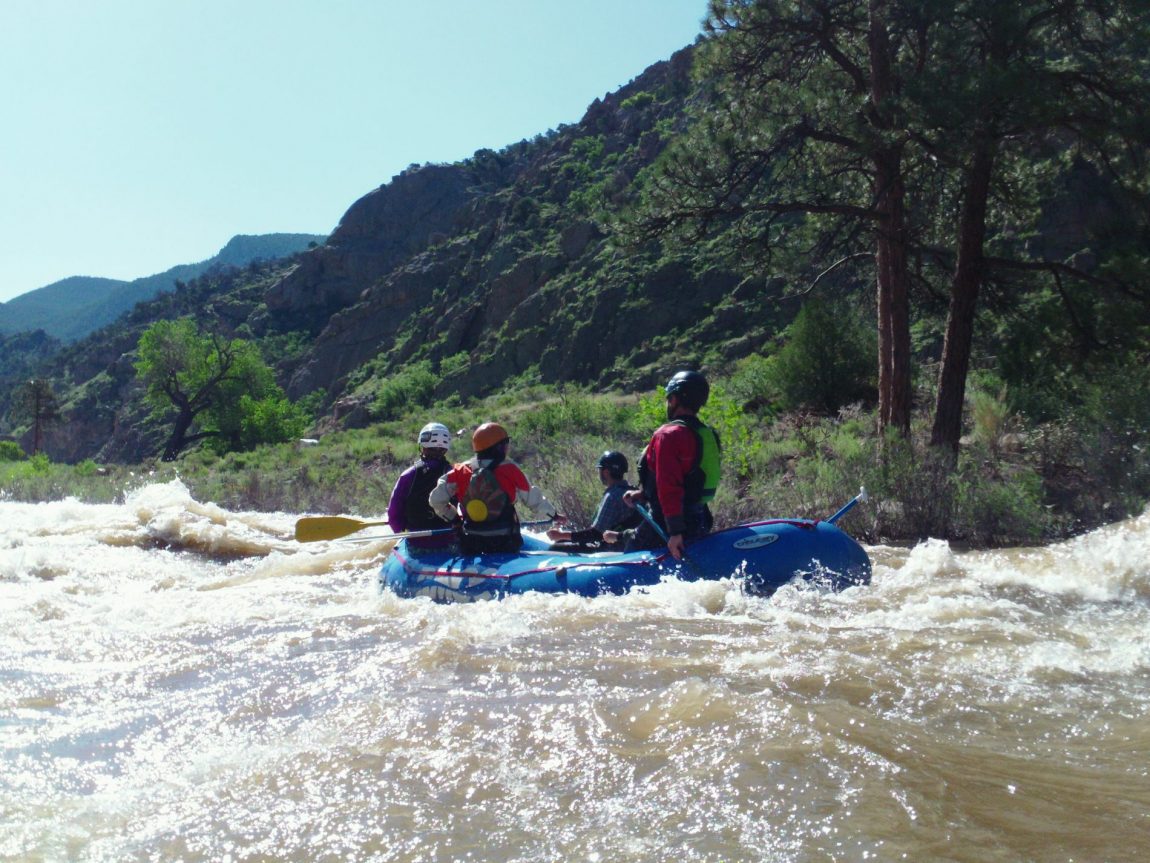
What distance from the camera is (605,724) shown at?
4.37 metres

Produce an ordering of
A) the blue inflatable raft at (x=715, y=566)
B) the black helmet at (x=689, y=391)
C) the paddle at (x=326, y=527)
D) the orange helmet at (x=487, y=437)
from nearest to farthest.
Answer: the blue inflatable raft at (x=715, y=566)
the black helmet at (x=689, y=391)
the orange helmet at (x=487, y=437)
the paddle at (x=326, y=527)

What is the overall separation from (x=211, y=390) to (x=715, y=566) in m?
42.0

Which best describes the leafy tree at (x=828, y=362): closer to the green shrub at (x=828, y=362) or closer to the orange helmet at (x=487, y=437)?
the green shrub at (x=828, y=362)

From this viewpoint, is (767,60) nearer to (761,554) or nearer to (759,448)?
(759,448)

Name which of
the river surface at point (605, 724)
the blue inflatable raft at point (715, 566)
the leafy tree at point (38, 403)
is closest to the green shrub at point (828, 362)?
the river surface at point (605, 724)

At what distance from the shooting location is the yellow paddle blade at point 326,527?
8.95 metres

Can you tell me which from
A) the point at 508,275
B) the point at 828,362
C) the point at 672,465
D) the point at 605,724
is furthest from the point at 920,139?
the point at 508,275

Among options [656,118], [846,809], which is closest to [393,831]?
[846,809]

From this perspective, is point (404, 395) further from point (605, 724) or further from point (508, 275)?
point (605, 724)

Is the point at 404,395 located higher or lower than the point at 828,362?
higher

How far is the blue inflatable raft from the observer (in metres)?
6.52

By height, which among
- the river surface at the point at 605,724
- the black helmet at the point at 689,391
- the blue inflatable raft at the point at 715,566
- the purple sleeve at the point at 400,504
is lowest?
the river surface at the point at 605,724

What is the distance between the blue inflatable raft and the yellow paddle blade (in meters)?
2.07

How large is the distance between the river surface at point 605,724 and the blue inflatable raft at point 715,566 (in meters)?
0.15
